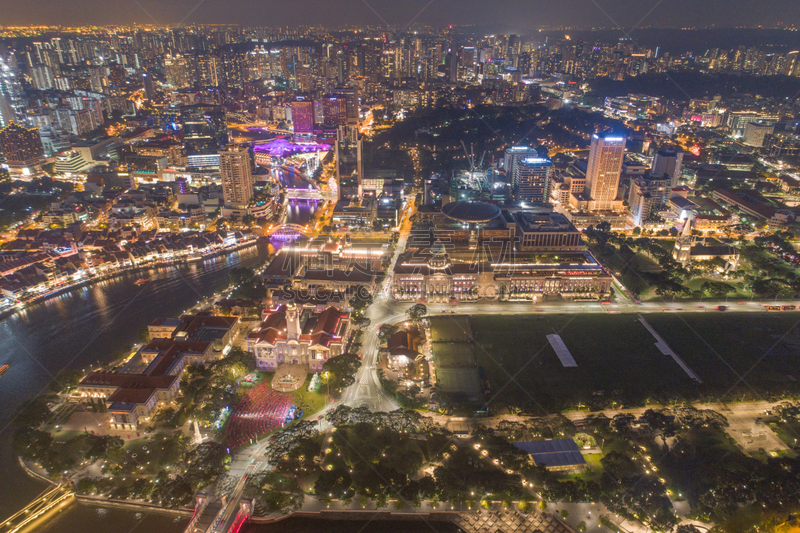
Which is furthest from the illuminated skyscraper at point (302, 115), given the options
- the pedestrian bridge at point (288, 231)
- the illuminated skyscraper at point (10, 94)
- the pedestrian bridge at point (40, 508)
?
the pedestrian bridge at point (40, 508)

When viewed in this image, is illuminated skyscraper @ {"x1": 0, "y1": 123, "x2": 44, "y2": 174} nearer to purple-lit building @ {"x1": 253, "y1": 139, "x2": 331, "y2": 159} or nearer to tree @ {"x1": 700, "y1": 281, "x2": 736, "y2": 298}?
purple-lit building @ {"x1": 253, "y1": 139, "x2": 331, "y2": 159}

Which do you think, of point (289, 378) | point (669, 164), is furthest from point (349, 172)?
point (669, 164)

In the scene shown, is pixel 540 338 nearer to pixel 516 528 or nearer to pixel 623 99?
pixel 516 528

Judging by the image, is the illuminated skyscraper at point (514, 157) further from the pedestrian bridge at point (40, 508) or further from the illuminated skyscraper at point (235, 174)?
the pedestrian bridge at point (40, 508)

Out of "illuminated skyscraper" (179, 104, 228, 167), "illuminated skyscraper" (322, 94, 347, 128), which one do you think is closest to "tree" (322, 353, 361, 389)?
"illuminated skyscraper" (179, 104, 228, 167)

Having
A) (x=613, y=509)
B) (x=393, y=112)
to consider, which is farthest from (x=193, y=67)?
(x=613, y=509)

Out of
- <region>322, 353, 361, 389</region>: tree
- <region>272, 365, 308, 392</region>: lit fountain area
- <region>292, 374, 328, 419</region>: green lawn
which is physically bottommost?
<region>292, 374, 328, 419</region>: green lawn

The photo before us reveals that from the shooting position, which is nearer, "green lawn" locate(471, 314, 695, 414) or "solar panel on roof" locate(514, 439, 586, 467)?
"solar panel on roof" locate(514, 439, 586, 467)
